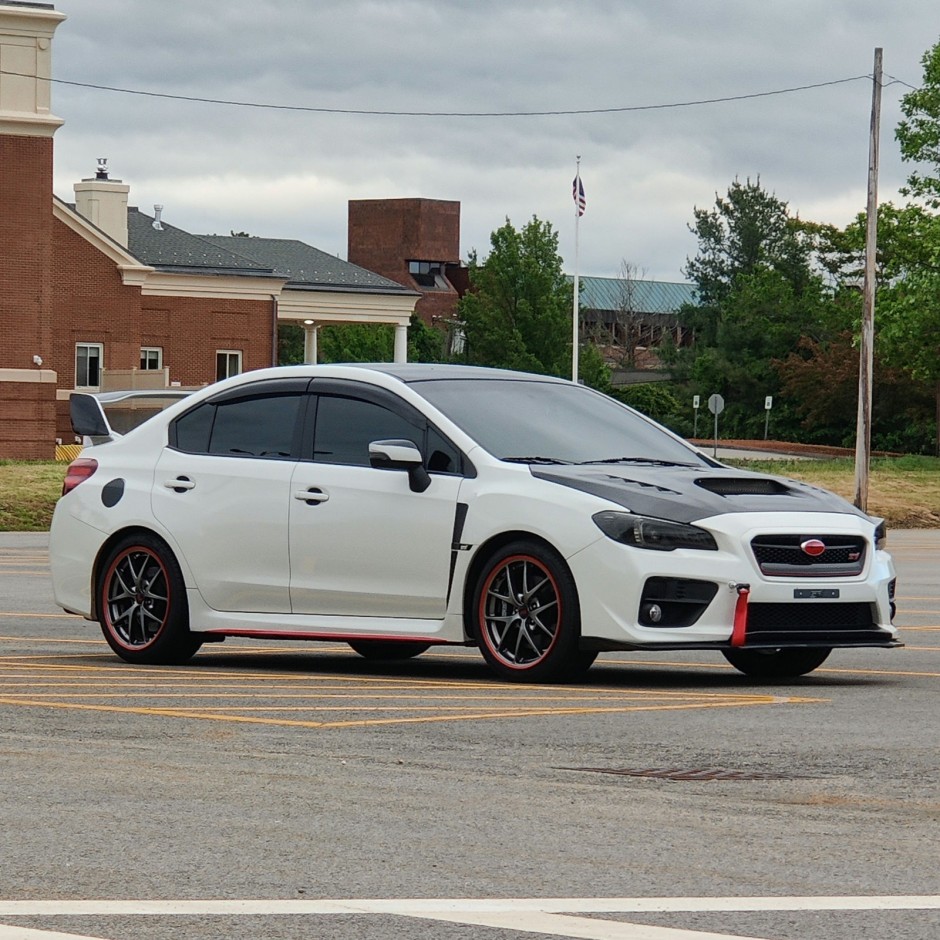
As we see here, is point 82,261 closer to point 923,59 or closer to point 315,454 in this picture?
point 923,59

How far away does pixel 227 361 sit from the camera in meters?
73.1

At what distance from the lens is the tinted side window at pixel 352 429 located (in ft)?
37.4

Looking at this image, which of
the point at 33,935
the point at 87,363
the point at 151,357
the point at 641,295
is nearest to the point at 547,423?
the point at 33,935

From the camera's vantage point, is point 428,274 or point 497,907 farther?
point 428,274

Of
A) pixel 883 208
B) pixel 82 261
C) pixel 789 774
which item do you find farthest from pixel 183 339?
pixel 789 774

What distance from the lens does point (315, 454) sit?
11.6m

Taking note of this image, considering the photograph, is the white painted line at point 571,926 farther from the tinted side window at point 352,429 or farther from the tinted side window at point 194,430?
the tinted side window at point 194,430

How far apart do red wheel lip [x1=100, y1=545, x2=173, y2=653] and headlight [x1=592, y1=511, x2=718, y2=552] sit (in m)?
2.81

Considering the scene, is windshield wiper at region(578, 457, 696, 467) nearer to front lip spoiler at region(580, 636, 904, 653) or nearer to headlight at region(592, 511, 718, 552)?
headlight at region(592, 511, 718, 552)

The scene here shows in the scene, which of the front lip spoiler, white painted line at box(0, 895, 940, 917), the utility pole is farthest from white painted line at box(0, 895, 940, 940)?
the utility pole

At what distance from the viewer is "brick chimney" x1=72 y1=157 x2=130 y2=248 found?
72062 mm

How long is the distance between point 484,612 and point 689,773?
10.4ft

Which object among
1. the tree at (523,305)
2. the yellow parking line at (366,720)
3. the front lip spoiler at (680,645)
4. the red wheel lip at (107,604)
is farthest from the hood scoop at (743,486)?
the tree at (523,305)

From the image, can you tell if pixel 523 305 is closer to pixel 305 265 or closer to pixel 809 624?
pixel 305 265
